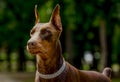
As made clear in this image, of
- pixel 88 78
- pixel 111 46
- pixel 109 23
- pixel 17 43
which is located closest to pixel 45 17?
pixel 109 23

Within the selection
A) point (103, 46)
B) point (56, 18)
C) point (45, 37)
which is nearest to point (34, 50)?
point (45, 37)

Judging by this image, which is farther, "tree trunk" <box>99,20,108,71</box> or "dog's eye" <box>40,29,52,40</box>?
"tree trunk" <box>99,20,108,71</box>

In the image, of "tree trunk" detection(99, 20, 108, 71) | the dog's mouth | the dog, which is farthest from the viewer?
"tree trunk" detection(99, 20, 108, 71)

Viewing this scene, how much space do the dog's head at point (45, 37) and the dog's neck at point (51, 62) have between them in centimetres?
10

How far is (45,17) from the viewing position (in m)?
24.5

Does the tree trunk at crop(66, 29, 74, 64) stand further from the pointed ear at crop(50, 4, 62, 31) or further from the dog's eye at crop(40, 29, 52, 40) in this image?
the dog's eye at crop(40, 29, 52, 40)

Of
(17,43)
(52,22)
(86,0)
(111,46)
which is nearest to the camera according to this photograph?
(52,22)

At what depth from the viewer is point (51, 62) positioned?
7.09 m

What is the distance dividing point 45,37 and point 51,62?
1.10 feet

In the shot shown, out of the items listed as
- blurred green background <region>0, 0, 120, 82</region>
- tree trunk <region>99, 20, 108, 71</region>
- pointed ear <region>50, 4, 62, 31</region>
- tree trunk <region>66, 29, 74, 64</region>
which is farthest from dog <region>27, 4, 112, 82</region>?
tree trunk <region>66, 29, 74, 64</region>

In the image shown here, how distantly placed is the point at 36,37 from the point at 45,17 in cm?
1766

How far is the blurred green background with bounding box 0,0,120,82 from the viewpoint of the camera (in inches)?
1026

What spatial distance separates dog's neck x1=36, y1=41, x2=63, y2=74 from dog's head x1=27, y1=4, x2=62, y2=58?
10cm

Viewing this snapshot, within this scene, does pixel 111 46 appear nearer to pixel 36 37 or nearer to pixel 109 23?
pixel 109 23
